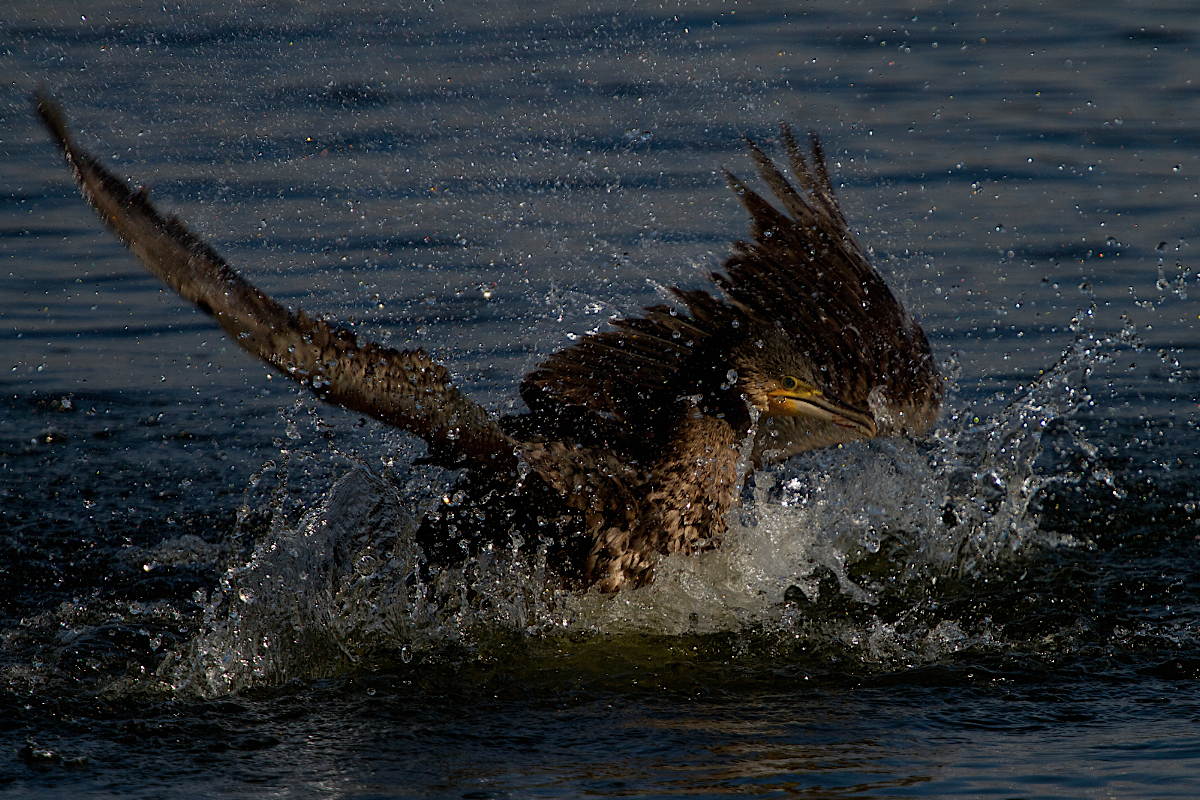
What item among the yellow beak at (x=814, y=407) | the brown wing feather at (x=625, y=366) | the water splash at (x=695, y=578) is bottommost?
the water splash at (x=695, y=578)

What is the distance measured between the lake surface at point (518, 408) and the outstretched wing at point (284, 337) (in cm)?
42

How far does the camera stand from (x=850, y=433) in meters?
5.61

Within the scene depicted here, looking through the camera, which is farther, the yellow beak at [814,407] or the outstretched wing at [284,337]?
the yellow beak at [814,407]

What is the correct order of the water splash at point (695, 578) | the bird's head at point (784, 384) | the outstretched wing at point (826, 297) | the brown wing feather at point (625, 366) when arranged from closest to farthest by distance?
the water splash at point (695, 578) → the bird's head at point (784, 384) → the brown wing feather at point (625, 366) → the outstretched wing at point (826, 297)

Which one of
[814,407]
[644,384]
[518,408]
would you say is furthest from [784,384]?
[518,408]

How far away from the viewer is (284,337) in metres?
4.20

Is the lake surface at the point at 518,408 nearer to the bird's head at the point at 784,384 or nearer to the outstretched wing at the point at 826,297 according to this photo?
the outstretched wing at the point at 826,297

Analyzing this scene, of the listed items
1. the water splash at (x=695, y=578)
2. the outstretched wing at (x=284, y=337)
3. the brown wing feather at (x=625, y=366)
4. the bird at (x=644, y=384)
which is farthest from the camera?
the brown wing feather at (x=625, y=366)

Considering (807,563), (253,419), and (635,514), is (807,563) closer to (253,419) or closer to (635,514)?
(635,514)

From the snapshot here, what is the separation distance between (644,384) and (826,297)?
970mm

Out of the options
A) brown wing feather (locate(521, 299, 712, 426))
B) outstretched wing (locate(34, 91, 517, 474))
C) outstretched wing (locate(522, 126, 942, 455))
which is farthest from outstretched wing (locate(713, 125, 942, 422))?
outstretched wing (locate(34, 91, 517, 474))

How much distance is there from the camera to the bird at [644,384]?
4.21 meters

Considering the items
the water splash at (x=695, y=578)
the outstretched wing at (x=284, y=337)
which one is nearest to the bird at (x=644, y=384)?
the outstretched wing at (x=284, y=337)

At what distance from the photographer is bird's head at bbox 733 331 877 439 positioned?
5012 mm
